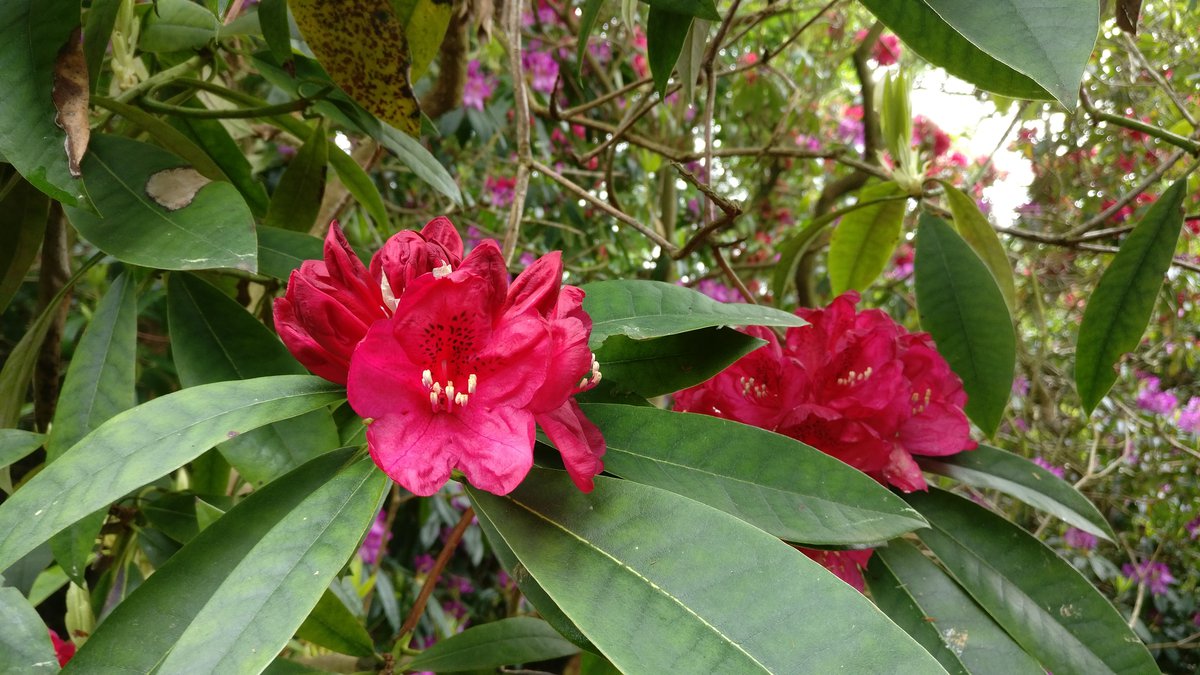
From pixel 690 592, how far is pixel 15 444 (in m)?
0.58

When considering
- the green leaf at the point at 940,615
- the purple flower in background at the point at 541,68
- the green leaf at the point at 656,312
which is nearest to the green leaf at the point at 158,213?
the green leaf at the point at 656,312


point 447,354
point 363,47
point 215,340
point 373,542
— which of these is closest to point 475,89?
point 373,542

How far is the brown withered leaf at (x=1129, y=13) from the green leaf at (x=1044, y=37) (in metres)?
0.39

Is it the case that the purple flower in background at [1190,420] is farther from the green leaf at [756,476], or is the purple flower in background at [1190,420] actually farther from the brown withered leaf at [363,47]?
the brown withered leaf at [363,47]

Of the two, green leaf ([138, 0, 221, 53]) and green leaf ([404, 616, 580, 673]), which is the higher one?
green leaf ([138, 0, 221, 53])

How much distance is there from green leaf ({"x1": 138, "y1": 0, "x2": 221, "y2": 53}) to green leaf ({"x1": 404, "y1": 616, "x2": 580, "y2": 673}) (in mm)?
689

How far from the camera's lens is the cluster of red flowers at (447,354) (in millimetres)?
517

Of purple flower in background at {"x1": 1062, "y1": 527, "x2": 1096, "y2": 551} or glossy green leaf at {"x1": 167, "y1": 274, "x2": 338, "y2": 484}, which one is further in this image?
purple flower in background at {"x1": 1062, "y1": 527, "x2": 1096, "y2": 551}

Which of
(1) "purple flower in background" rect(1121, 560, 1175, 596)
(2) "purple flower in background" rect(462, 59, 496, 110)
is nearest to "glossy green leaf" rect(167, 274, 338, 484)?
(2) "purple flower in background" rect(462, 59, 496, 110)

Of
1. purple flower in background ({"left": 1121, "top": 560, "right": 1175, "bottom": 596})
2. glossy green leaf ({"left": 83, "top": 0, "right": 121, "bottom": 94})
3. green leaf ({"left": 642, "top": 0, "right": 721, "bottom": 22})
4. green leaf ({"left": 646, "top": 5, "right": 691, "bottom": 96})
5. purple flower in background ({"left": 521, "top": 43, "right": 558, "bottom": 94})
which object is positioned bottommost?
purple flower in background ({"left": 1121, "top": 560, "right": 1175, "bottom": 596})

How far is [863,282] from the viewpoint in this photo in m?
1.25

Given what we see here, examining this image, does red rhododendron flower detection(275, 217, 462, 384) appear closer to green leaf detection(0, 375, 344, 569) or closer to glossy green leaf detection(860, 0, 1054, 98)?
green leaf detection(0, 375, 344, 569)

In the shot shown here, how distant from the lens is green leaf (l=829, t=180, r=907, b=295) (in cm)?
119

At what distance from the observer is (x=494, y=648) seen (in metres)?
0.85
